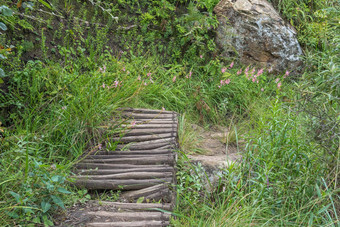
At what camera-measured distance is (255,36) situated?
675 cm

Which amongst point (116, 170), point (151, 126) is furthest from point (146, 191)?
point (151, 126)

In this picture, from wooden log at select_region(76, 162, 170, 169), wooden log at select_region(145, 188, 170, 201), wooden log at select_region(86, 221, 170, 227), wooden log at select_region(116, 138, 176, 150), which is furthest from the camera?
wooden log at select_region(116, 138, 176, 150)

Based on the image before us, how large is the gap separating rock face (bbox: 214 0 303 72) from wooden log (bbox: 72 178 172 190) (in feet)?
13.7

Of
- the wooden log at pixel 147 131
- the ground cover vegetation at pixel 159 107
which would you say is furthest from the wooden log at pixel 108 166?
the wooden log at pixel 147 131

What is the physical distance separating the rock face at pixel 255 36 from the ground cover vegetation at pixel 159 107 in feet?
0.90

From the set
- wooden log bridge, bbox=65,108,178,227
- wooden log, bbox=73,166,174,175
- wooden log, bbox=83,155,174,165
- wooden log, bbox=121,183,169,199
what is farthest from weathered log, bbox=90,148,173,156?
wooden log, bbox=121,183,169,199

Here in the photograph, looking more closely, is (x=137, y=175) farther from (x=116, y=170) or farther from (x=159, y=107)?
(x=159, y=107)

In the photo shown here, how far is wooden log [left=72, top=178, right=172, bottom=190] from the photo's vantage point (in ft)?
10.3

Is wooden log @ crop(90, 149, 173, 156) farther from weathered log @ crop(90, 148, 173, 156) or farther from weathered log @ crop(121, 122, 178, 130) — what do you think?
weathered log @ crop(121, 122, 178, 130)

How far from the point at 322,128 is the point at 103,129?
85.6 inches

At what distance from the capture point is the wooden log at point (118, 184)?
3133mm

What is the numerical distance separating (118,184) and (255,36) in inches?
186

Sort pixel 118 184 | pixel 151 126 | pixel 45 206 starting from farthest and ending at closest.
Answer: pixel 151 126
pixel 118 184
pixel 45 206

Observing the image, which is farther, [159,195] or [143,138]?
[143,138]
